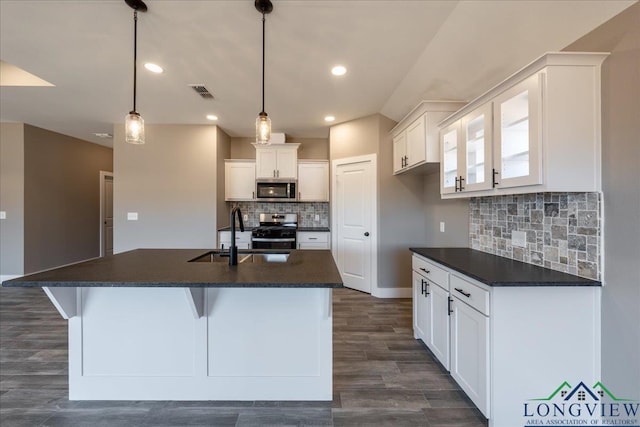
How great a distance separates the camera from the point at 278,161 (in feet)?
16.4

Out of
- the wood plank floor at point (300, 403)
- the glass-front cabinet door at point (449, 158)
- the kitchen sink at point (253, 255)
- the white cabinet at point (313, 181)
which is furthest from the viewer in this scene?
the white cabinet at point (313, 181)

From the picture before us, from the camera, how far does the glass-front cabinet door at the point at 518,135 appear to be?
167cm

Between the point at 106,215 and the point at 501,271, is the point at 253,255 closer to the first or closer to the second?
the point at 501,271

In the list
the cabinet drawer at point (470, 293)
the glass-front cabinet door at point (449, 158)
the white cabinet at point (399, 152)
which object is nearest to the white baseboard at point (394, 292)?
the white cabinet at point (399, 152)

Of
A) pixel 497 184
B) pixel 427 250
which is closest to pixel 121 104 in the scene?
pixel 427 250

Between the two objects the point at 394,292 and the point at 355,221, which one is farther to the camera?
the point at 355,221

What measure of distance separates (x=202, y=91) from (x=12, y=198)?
13.0ft

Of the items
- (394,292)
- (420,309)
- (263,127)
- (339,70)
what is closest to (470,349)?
(420,309)

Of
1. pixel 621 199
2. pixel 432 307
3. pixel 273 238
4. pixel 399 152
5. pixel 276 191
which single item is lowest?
pixel 432 307

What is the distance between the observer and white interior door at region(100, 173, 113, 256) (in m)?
6.30

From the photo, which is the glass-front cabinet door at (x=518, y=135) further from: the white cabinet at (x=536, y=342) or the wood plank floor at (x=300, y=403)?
the wood plank floor at (x=300, y=403)

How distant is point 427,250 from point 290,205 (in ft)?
10.1

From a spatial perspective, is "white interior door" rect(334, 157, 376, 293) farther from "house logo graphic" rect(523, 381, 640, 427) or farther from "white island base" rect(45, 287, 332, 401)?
"house logo graphic" rect(523, 381, 640, 427)

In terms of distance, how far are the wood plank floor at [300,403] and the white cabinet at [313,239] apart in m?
1.96
